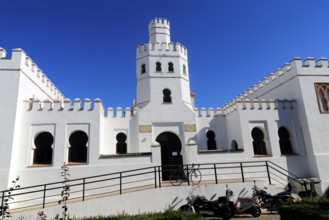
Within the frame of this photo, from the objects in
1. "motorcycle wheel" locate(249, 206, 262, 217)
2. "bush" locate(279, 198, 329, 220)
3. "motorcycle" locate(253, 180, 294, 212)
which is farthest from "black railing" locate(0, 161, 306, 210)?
"bush" locate(279, 198, 329, 220)

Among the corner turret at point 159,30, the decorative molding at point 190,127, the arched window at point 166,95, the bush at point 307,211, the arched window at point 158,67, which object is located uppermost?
the corner turret at point 159,30

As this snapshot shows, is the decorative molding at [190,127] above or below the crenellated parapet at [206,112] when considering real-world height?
below

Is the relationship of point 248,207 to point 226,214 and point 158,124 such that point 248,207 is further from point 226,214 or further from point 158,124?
point 158,124

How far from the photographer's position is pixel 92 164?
13164 mm

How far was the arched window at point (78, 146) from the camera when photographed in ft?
44.8

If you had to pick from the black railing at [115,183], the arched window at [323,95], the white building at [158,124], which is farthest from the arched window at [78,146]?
the arched window at [323,95]

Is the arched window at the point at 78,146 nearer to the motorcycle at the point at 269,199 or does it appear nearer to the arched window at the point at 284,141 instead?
the motorcycle at the point at 269,199

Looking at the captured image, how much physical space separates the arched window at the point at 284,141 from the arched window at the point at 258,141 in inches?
48.6

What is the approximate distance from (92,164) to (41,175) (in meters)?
2.72

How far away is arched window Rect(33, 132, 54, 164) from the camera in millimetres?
13297

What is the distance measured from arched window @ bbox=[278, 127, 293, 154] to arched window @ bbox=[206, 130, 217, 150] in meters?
4.55

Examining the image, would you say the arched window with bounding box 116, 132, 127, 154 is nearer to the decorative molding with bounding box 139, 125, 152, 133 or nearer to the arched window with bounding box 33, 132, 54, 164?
the decorative molding with bounding box 139, 125, 152, 133

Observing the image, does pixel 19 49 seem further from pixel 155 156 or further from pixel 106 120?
pixel 155 156

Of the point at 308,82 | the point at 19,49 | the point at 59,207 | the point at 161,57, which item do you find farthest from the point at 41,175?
the point at 308,82
